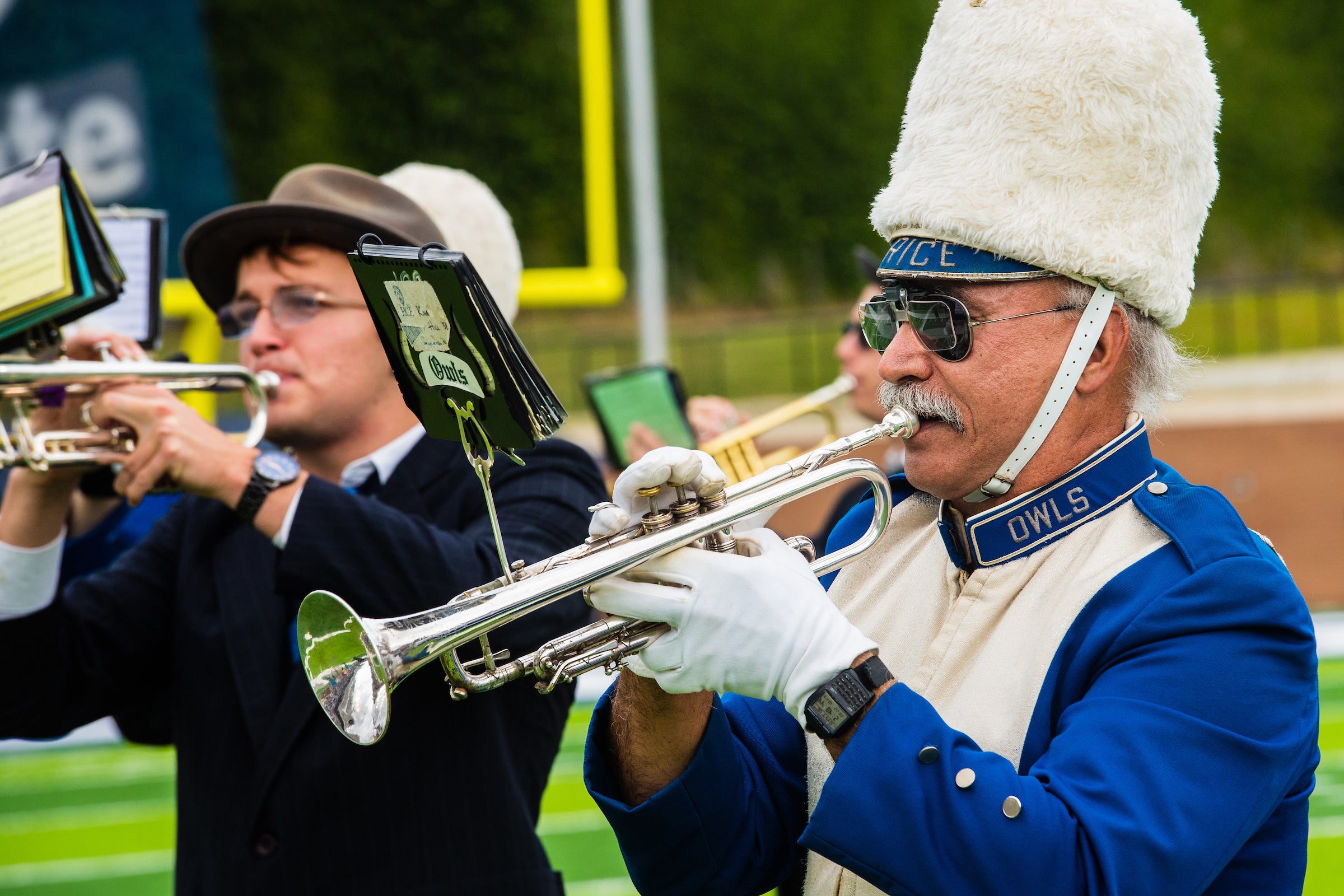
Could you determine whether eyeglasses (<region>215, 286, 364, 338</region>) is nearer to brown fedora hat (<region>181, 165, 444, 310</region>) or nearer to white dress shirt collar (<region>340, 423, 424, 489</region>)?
brown fedora hat (<region>181, 165, 444, 310</region>)

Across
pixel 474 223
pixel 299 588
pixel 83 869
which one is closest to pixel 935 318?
pixel 299 588

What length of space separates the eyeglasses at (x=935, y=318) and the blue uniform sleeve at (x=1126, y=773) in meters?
0.44

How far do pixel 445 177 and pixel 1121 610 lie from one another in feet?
7.04

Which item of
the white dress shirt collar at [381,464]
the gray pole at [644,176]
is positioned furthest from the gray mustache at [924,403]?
the gray pole at [644,176]

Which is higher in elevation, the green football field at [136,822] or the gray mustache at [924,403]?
the gray mustache at [924,403]

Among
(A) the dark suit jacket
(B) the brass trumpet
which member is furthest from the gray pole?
(A) the dark suit jacket

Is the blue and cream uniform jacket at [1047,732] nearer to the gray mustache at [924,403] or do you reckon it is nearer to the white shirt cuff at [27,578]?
the gray mustache at [924,403]

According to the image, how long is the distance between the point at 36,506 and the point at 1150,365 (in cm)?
210

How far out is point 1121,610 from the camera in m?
1.88

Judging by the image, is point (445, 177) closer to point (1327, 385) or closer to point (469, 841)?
point (469, 841)

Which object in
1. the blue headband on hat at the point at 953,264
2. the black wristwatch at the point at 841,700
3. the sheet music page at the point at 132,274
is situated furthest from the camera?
the sheet music page at the point at 132,274

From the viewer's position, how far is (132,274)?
10.9 feet

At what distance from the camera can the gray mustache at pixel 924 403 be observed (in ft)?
6.78

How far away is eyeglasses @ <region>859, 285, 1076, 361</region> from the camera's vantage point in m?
2.04
